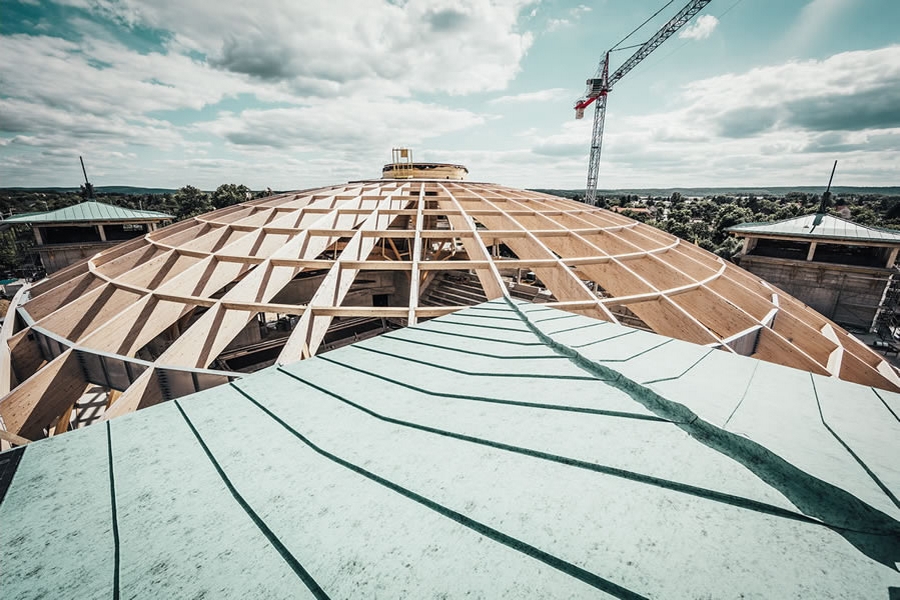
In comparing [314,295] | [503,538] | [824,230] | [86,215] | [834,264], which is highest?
[86,215]

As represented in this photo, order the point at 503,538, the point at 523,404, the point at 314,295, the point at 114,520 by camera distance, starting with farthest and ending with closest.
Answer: the point at 314,295
the point at 523,404
the point at 114,520
the point at 503,538

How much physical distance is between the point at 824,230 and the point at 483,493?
41172mm

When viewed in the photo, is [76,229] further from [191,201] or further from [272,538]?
[191,201]

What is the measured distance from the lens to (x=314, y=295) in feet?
30.2

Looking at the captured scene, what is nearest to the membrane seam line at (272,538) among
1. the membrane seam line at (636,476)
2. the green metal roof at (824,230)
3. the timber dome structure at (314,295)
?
the membrane seam line at (636,476)

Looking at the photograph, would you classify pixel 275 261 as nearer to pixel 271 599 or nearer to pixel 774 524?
A: pixel 271 599

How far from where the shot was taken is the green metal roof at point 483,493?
1.46m

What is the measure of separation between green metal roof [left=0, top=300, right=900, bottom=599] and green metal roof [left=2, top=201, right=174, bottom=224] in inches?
1715

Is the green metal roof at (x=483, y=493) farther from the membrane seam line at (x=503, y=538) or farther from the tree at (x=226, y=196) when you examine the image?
the tree at (x=226, y=196)

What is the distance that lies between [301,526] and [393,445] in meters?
0.77

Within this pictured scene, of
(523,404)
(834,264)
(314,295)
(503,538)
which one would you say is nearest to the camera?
(503,538)

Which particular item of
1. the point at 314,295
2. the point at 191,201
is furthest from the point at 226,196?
the point at 314,295

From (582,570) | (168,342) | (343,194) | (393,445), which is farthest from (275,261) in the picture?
(582,570)

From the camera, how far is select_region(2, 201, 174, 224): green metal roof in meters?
31.5
